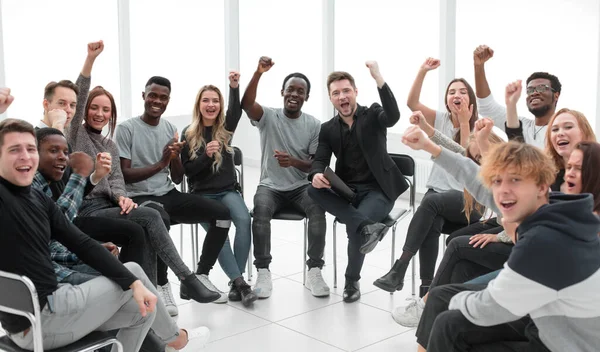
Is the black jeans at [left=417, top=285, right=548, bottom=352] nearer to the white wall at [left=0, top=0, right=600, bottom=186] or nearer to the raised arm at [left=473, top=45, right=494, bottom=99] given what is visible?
the raised arm at [left=473, top=45, right=494, bottom=99]

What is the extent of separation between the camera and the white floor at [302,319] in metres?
3.83

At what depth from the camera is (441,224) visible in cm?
425

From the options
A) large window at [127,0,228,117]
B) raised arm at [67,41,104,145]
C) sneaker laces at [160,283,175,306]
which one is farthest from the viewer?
large window at [127,0,228,117]

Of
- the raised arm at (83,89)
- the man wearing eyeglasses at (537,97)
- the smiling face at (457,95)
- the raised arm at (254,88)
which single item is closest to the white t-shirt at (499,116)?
the man wearing eyeglasses at (537,97)

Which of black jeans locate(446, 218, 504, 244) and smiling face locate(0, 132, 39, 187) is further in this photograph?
black jeans locate(446, 218, 504, 244)

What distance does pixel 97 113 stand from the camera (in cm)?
419


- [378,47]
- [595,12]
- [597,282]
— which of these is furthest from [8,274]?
[378,47]

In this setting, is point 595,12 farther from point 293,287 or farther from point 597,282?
point 597,282

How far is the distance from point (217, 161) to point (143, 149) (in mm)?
436

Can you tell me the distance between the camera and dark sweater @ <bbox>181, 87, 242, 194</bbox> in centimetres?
461

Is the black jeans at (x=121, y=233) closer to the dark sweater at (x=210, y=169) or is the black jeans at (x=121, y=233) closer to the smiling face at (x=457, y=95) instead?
the dark sweater at (x=210, y=169)

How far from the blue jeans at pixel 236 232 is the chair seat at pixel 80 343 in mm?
1700

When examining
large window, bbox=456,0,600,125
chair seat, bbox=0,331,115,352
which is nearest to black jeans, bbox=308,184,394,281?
chair seat, bbox=0,331,115,352

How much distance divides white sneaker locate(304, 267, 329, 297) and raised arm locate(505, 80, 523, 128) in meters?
1.38
